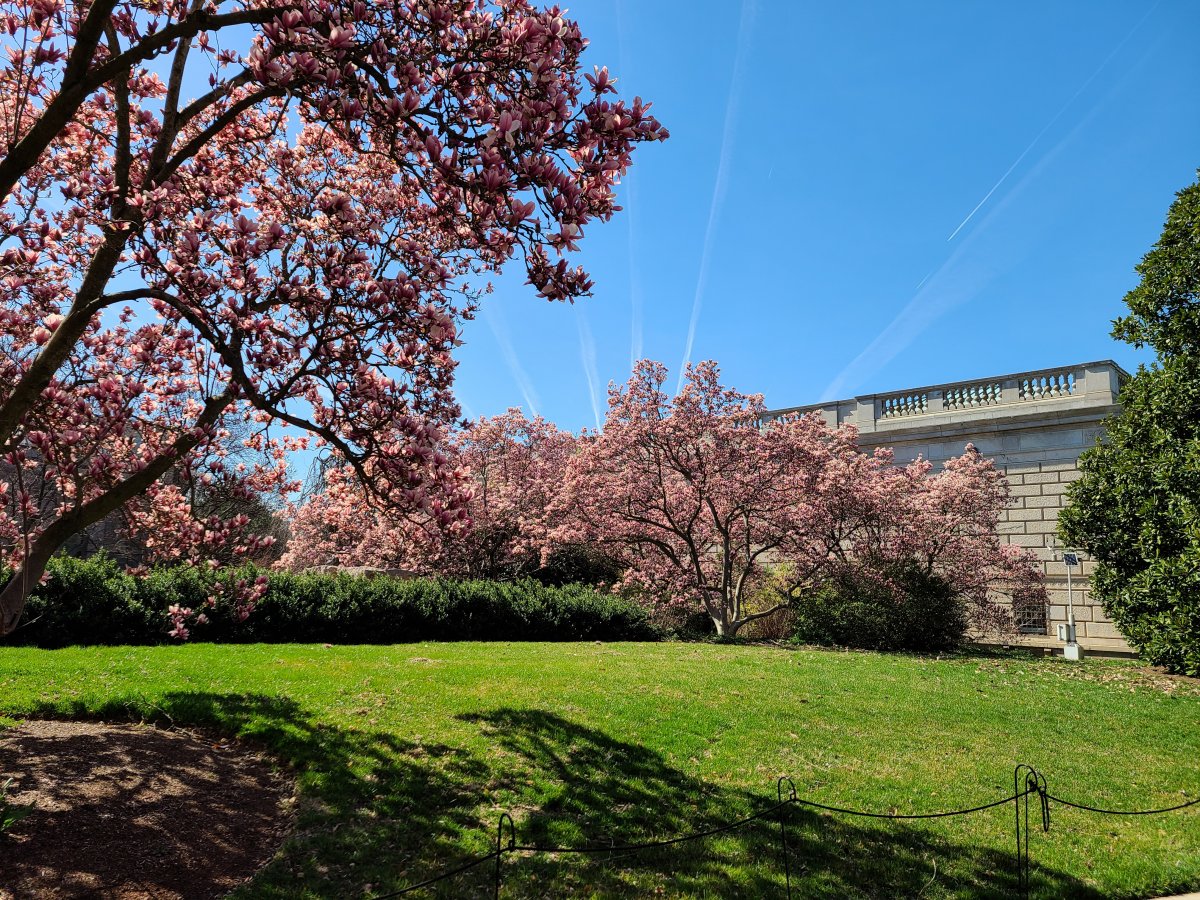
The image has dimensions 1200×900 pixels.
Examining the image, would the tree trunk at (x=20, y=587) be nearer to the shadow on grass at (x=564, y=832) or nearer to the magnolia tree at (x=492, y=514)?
the shadow on grass at (x=564, y=832)

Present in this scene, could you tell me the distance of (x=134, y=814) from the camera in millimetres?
5121

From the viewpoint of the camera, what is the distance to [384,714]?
24.6 feet

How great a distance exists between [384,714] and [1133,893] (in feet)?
21.7

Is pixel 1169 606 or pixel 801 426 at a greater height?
pixel 801 426

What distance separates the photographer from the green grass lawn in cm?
462

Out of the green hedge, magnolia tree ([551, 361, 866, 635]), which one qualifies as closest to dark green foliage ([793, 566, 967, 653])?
magnolia tree ([551, 361, 866, 635])

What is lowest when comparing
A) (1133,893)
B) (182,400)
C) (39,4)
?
(1133,893)

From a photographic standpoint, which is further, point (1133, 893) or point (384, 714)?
point (384, 714)

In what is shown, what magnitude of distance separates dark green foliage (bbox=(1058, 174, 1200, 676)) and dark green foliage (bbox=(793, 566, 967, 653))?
3.16 meters

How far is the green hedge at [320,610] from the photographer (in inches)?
472

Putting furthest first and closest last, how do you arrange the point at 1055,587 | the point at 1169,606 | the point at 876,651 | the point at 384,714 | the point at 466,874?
the point at 1055,587 → the point at 876,651 → the point at 1169,606 → the point at 384,714 → the point at 466,874

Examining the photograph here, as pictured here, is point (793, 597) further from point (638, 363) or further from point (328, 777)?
point (328, 777)

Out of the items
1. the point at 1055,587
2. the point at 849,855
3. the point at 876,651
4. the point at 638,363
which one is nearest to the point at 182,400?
the point at 849,855

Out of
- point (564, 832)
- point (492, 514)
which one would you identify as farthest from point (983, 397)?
point (564, 832)
